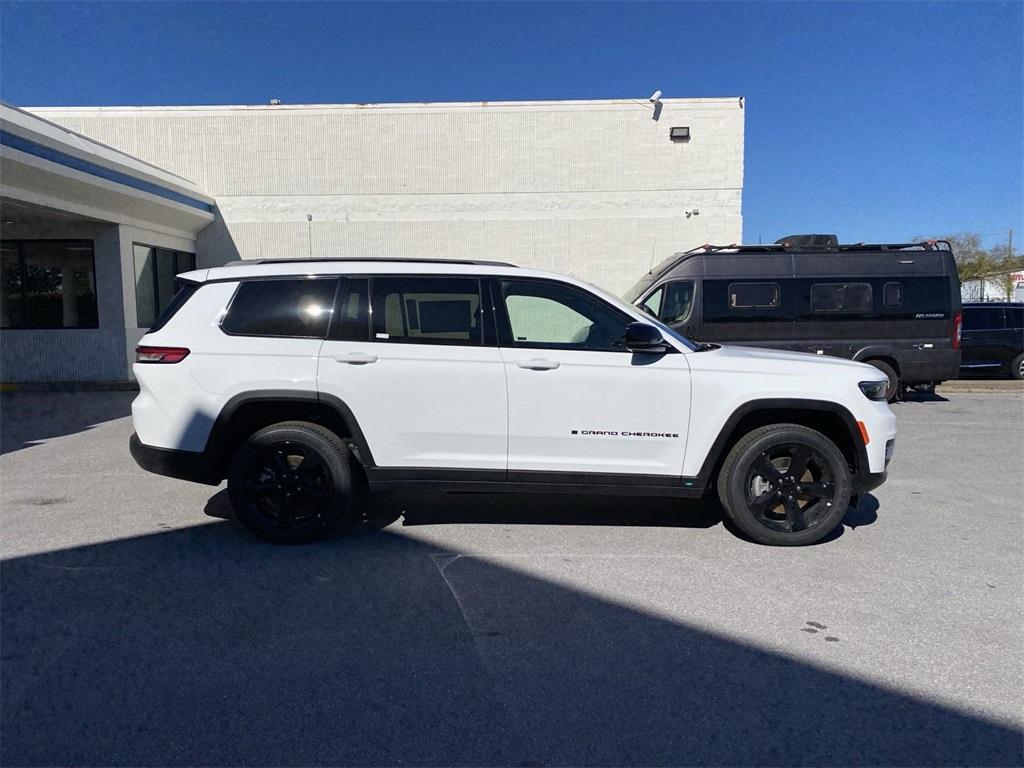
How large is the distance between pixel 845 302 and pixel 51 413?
1336 cm

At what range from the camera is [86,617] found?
374cm

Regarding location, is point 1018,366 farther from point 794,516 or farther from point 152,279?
point 152,279

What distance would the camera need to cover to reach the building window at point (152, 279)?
16.0 m

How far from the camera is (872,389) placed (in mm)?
4930

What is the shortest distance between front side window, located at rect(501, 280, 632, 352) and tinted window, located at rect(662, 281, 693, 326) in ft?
22.3

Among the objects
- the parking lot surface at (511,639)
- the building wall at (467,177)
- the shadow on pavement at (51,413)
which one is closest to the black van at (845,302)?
the parking lot surface at (511,639)

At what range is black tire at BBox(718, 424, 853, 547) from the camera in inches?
192

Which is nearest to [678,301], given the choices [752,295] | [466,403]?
[752,295]

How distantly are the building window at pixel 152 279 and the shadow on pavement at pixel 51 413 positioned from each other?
2696 millimetres

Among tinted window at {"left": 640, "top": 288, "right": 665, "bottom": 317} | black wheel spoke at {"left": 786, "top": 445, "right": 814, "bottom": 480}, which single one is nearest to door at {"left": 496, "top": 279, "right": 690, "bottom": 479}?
black wheel spoke at {"left": 786, "top": 445, "right": 814, "bottom": 480}

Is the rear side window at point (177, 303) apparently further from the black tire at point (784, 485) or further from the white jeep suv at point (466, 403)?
the black tire at point (784, 485)

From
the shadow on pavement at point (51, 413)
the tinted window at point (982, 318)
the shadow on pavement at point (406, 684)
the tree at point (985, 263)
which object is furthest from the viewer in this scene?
the tree at point (985, 263)

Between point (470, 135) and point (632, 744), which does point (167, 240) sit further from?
point (632, 744)

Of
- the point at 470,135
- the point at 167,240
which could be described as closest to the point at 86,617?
the point at 167,240
